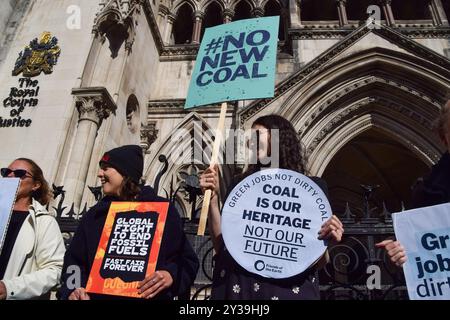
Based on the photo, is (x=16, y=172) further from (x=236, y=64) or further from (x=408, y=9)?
(x=408, y=9)

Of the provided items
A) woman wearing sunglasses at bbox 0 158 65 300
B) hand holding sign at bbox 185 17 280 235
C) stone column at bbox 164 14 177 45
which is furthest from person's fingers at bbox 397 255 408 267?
stone column at bbox 164 14 177 45

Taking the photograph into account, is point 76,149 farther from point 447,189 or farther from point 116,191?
point 447,189

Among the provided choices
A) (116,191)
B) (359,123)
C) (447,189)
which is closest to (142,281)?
(116,191)

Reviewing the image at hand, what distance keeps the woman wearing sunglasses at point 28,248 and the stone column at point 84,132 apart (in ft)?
14.1

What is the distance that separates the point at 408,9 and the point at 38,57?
14.4 meters

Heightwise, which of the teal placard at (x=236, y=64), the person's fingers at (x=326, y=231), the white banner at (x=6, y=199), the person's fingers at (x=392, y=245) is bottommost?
the person's fingers at (x=392, y=245)

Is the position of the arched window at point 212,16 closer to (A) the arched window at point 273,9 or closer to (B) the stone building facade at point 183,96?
(B) the stone building facade at point 183,96

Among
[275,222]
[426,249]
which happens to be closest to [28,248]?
[275,222]

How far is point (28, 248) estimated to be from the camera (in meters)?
2.67

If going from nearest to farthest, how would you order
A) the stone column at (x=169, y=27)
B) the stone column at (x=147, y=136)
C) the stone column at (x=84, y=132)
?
the stone column at (x=84, y=132) < the stone column at (x=147, y=136) < the stone column at (x=169, y=27)

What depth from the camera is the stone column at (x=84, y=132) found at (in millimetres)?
7305

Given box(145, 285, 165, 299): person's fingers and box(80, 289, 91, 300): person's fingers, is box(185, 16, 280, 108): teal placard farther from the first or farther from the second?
box(80, 289, 91, 300): person's fingers

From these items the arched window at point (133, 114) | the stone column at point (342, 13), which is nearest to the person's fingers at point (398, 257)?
the arched window at point (133, 114)

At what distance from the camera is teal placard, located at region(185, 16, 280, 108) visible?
304 cm
